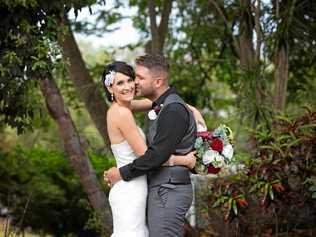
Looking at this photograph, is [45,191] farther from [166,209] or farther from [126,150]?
[166,209]

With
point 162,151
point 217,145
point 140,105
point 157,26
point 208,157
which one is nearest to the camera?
point 162,151

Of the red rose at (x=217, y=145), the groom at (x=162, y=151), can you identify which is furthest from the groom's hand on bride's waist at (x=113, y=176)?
the red rose at (x=217, y=145)

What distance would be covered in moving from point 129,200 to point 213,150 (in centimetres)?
66

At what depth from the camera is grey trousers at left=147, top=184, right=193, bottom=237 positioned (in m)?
4.41

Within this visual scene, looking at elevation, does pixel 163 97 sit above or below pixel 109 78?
below

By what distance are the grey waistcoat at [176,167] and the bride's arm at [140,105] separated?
0.47 meters

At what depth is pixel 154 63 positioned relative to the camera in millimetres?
4496

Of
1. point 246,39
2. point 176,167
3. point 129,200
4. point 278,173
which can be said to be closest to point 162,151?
point 176,167

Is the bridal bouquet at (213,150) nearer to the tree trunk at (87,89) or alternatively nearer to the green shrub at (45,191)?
the tree trunk at (87,89)

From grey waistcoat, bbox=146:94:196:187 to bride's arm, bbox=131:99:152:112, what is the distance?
47 centimetres

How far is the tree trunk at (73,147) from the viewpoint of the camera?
7949 millimetres

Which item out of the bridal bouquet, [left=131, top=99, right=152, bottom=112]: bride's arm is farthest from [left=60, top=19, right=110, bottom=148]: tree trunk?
the bridal bouquet

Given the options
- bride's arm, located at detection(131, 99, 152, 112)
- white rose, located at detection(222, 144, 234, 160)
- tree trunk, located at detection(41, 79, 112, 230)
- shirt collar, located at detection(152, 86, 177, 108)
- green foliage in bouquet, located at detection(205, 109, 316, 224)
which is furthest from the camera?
tree trunk, located at detection(41, 79, 112, 230)

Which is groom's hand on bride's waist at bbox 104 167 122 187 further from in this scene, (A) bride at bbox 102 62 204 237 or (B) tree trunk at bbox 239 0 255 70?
(B) tree trunk at bbox 239 0 255 70
